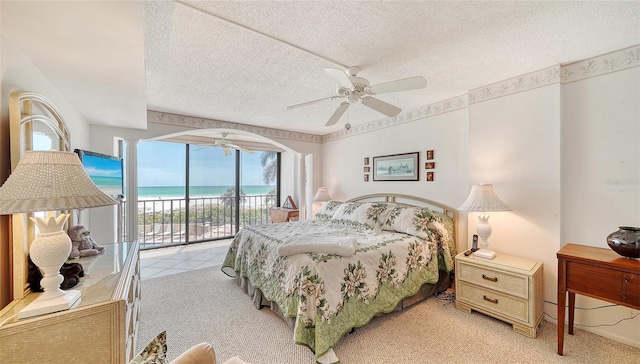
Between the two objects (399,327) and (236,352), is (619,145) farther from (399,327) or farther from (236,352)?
(236,352)

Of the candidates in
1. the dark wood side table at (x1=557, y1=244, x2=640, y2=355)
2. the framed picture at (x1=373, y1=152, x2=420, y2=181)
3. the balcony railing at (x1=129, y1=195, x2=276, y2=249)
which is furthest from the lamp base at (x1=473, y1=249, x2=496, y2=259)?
the balcony railing at (x1=129, y1=195, x2=276, y2=249)

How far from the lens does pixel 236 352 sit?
1946 mm

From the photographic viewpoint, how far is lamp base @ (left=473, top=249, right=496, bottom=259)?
8.09ft

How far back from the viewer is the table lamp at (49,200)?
1.00 meters

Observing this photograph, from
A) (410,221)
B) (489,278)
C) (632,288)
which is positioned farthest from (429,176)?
(632,288)

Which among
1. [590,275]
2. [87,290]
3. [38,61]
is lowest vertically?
[590,275]

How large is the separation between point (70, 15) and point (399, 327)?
3008 millimetres

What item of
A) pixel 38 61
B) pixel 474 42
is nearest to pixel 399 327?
pixel 474 42

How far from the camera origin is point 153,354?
31.4 inches

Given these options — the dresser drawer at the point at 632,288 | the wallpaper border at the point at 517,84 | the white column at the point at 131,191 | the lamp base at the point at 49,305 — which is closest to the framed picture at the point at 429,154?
the wallpaper border at the point at 517,84

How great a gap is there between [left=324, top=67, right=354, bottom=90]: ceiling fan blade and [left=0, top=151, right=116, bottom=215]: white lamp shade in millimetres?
1557

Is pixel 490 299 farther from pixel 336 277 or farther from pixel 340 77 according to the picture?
A: pixel 340 77

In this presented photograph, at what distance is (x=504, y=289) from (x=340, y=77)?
2.37 meters

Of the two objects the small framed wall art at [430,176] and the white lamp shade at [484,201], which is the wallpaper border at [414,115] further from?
the white lamp shade at [484,201]
